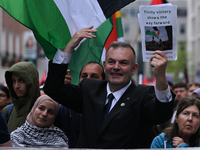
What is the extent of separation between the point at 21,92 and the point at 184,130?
2.11 metres

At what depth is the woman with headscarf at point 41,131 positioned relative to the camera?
4.17 metres

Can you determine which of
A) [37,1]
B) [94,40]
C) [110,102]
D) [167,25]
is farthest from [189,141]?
[37,1]

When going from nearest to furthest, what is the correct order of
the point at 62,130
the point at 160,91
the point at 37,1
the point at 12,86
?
the point at 160,91
the point at 37,1
the point at 62,130
the point at 12,86

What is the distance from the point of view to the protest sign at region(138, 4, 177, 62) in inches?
127

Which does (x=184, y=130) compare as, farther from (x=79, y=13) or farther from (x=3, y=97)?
(x=3, y=97)

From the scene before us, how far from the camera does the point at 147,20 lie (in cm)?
328

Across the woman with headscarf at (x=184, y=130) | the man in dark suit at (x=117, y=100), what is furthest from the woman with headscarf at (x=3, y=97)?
the woman with headscarf at (x=184, y=130)

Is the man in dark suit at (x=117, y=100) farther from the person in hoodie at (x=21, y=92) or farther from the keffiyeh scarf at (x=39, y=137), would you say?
the person in hoodie at (x=21, y=92)

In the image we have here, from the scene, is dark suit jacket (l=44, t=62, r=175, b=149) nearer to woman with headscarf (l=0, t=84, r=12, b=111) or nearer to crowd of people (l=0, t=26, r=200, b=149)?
crowd of people (l=0, t=26, r=200, b=149)

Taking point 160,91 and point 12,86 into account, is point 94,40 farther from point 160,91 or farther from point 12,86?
point 160,91

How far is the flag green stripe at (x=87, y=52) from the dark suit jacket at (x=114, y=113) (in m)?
1.10

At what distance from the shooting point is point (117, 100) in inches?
134

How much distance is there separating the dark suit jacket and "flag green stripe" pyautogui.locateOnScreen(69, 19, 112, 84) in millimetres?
Result: 1103

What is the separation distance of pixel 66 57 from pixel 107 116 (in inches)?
26.8
